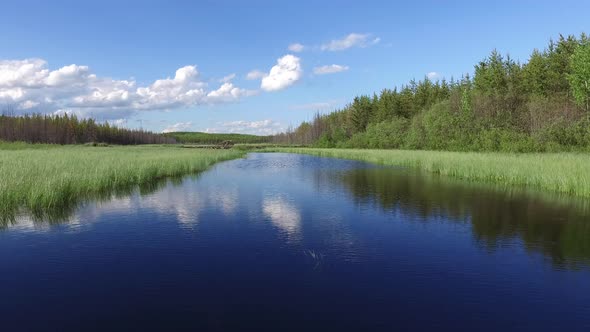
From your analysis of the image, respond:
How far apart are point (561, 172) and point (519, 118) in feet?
135

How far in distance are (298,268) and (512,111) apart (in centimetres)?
6524

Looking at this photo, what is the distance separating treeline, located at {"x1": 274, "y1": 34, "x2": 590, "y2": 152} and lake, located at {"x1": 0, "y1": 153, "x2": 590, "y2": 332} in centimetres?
3064

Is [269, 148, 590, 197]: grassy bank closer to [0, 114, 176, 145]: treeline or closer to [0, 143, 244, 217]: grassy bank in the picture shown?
[0, 143, 244, 217]: grassy bank

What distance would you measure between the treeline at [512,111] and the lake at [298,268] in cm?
3064

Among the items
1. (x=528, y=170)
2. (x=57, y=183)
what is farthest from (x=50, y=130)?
(x=528, y=170)

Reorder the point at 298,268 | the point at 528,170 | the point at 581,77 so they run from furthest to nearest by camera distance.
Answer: the point at 581,77 → the point at 528,170 → the point at 298,268

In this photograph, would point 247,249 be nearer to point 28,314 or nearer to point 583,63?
point 28,314

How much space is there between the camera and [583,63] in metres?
52.2

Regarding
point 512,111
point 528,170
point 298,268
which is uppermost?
point 512,111

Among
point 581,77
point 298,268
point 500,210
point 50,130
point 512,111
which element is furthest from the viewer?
point 50,130

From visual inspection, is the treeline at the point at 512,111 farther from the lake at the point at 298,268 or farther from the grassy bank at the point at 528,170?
the lake at the point at 298,268

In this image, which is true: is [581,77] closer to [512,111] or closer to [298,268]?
[512,111]

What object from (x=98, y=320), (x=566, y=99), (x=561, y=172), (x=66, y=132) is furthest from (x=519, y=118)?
(x=66, y=132)

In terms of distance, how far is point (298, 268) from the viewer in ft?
32.0
